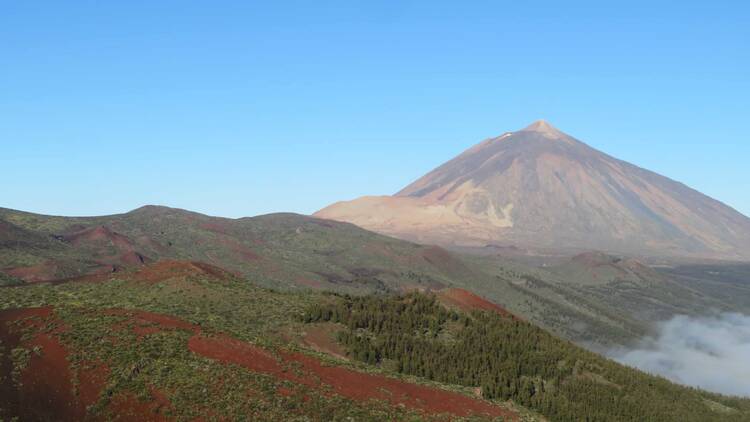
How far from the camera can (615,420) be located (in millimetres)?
60406

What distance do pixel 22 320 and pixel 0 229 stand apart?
91.5 metres

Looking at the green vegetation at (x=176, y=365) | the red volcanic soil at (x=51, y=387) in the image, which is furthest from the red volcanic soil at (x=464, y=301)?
the red volcanic soil at (x=51, y=387)

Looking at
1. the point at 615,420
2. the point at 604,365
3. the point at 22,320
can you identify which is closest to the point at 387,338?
the point at 615,420

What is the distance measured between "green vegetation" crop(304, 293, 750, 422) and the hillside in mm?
186

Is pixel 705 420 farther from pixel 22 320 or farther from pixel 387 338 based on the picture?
pixel 22 320

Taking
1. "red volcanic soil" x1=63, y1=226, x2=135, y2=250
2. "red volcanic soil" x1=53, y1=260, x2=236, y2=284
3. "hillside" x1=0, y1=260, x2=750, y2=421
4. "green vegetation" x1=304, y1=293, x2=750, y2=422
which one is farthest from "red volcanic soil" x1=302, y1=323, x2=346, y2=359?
"red volcanic soil" x1=63, y1=226, x2=135, y2=250

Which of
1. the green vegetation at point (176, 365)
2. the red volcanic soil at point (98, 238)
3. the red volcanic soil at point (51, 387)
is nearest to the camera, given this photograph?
the red volcanic soil at point (51, 387)

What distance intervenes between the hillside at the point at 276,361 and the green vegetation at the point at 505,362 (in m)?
0.19

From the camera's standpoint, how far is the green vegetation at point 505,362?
198ft

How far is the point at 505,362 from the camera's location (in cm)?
6612

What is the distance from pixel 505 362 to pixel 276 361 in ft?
83.8

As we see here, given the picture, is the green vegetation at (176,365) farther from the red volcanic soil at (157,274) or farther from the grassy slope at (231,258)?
the grassy slope at (231,258)

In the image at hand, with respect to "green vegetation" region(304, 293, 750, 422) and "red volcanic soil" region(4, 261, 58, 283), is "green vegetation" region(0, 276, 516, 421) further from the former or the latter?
"red volcanic soil" region(4, 261, 58, 283)

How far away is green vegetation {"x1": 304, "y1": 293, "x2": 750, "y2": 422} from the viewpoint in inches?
2378
